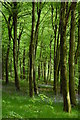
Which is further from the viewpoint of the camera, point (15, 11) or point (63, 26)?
point (15, 11)

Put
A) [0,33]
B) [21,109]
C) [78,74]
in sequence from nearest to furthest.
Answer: [21,109] → [78,74] → [0,33]

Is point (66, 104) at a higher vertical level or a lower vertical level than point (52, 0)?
lower

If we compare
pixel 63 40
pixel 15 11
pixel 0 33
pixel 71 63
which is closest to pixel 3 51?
pixel 0 33

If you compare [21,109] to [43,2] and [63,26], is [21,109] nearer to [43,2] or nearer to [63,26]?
[63,26]

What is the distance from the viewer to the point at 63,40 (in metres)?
11.4

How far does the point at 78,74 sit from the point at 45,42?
631 inches

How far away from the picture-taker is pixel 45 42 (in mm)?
36969

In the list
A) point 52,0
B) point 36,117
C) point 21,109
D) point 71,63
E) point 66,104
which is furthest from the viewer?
point 52,0

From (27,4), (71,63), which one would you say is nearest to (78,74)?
(71,63)

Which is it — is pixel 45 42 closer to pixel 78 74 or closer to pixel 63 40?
pixel 78 74

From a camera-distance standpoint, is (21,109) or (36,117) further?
(21,109)

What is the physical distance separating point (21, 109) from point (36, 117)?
1642mm

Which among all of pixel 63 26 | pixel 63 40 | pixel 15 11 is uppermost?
pixel 15 11

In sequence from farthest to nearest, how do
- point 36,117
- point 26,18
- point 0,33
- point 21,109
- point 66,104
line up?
point 0,33, point 26,18, point 66,104, point 21,109, point 36,117
